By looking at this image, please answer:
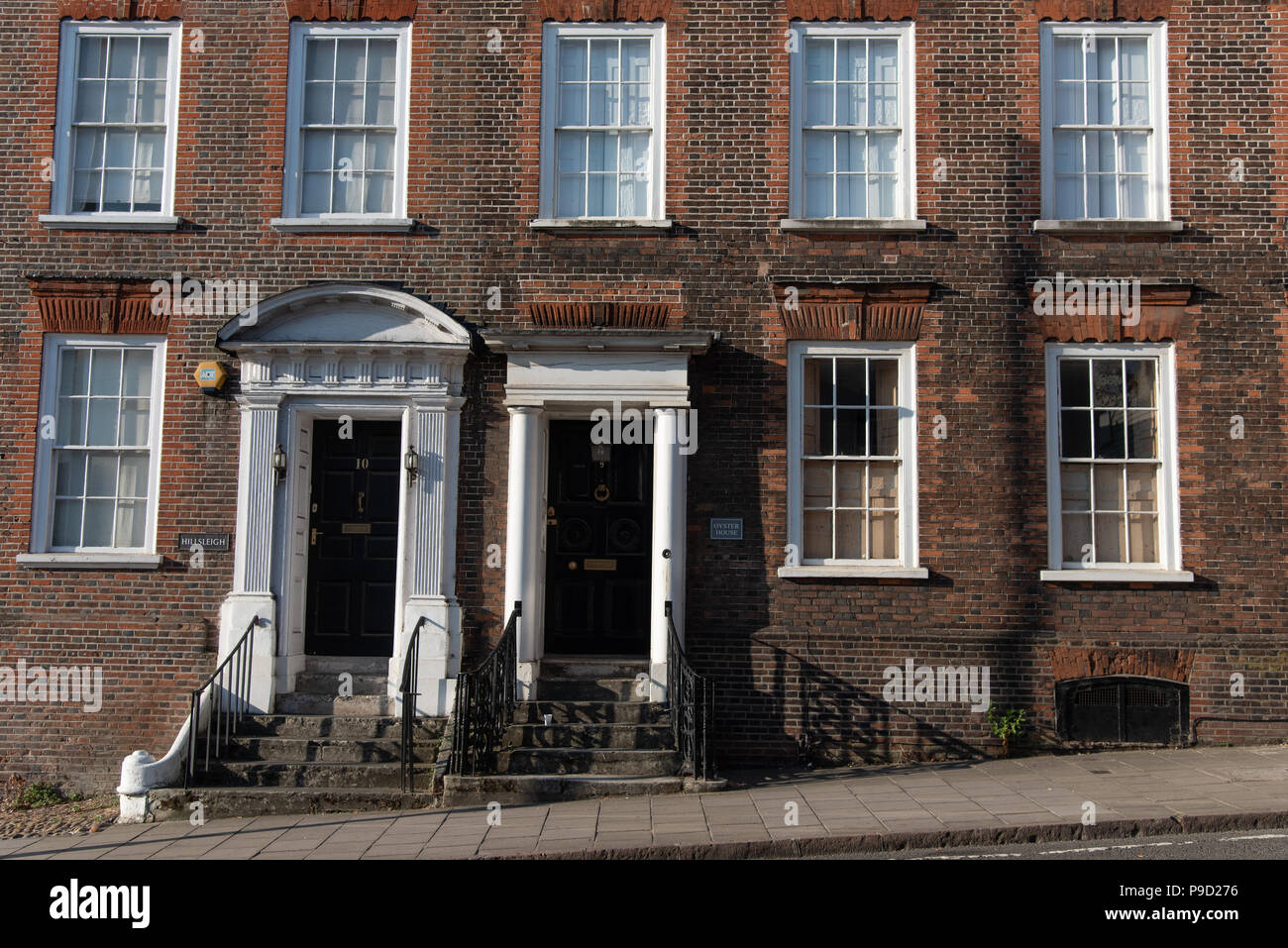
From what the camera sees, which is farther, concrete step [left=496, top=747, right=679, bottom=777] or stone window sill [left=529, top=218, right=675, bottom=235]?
stone window sill [left=529, top=218, right=675, bottom=235]

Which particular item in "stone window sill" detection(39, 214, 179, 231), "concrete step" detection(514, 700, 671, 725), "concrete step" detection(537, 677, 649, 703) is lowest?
"concrete step" detection(514, 700, 671, 725)

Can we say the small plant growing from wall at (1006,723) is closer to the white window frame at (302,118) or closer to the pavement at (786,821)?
the pavement at (786,821)

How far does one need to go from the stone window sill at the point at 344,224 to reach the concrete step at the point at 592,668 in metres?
4.45

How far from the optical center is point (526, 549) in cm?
1046

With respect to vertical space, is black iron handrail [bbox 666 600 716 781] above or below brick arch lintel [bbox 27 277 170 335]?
below

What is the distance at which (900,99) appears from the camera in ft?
36.5

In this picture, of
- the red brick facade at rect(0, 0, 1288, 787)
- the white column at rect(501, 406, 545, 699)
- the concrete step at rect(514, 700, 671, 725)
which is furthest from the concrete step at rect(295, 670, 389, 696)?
the concrete step at rect(514, 700, 671, 725)

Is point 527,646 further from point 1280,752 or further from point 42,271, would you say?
point 1280,752

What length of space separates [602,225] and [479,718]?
16.0 ft

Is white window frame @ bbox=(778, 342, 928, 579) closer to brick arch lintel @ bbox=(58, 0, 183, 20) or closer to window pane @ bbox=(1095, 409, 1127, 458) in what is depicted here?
window pane @ bbox=(1095, 409, 1127, 458)

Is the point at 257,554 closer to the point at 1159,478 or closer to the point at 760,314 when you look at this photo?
the point at 760,314

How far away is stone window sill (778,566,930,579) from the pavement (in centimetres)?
183

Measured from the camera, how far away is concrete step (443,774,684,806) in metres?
8.82

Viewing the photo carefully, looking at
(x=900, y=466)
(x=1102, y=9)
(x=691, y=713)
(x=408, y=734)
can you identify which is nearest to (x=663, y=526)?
(x=691, y=713)
